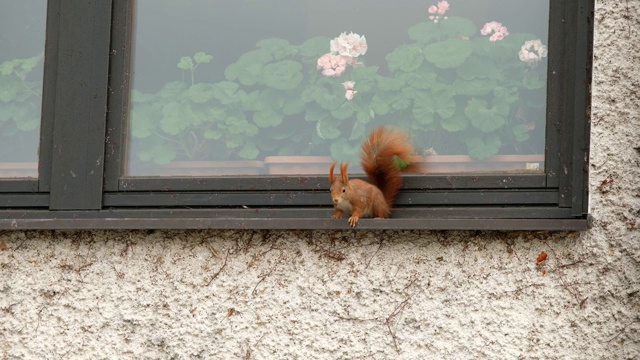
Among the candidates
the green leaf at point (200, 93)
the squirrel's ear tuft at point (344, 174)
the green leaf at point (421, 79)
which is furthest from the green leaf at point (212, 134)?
the green leaf at point (421, 79)

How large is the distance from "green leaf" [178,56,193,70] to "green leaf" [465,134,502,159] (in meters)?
1.01

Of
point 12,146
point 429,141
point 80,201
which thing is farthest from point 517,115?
point 12,146

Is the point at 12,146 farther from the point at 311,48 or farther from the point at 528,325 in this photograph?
the point at 528,325

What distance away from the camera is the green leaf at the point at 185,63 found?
3762mm

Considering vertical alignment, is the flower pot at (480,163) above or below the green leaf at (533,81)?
below

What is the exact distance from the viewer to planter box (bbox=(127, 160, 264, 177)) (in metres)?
3.67

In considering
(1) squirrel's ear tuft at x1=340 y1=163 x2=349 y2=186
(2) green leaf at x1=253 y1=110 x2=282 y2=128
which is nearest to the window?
(2) green leaf at x1=253 y1=110 x2=282 y2=128

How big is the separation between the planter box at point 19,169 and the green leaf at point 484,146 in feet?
5.03

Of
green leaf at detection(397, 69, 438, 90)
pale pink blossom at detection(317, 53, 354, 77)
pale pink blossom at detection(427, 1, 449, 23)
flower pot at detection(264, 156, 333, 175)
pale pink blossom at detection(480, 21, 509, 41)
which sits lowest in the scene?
flower pot at detection(264, 156, 333, 175)

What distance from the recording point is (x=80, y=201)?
12.1ft

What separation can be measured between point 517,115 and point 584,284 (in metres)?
0.59

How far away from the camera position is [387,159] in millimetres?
3439

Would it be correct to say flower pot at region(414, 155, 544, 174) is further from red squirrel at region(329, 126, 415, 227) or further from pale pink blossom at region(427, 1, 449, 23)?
pale pink blossom at region(427, 1, 449, 23)

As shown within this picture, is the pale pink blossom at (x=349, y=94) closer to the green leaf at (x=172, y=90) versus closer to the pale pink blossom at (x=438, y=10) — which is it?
the pale pink blossom at (x=438, y=10)
